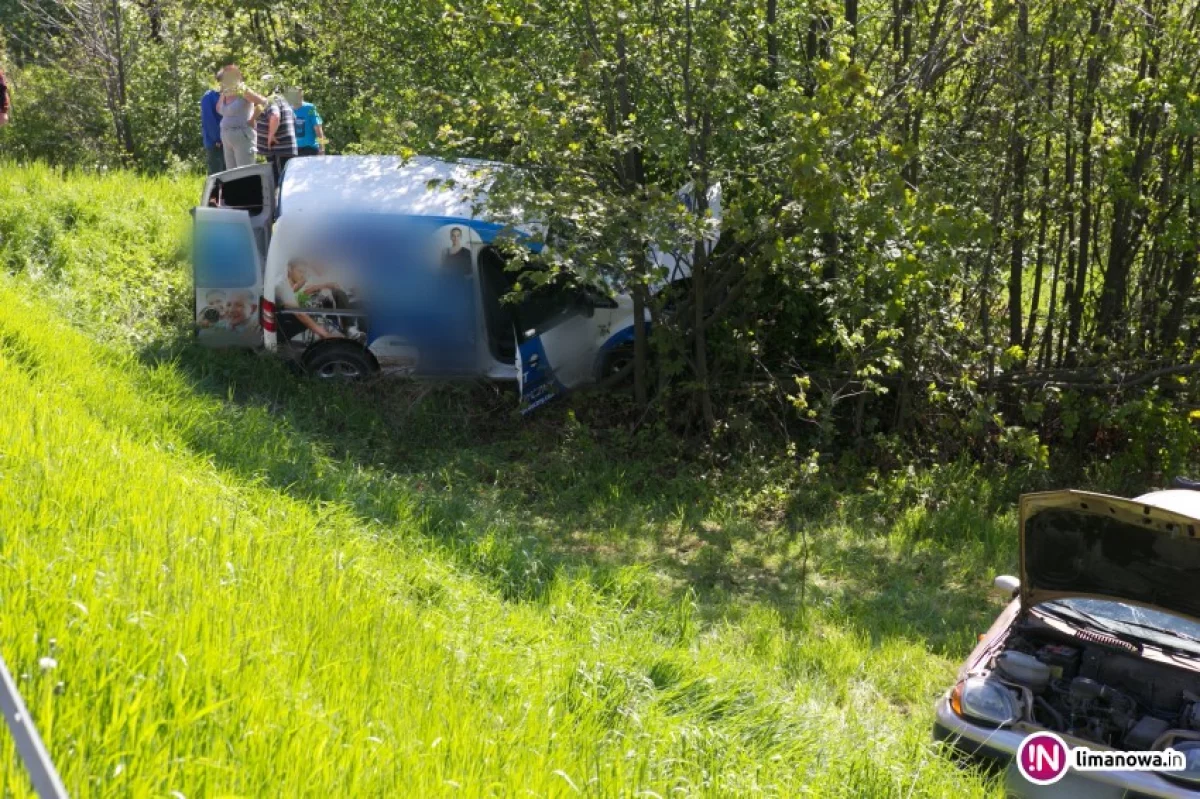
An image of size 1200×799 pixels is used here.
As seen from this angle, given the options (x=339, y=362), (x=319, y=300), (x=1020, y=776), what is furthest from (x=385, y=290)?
(x=1020, y=776)

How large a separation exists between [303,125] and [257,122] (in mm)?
579

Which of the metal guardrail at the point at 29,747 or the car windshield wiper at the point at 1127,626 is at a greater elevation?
the metal guardrail at the point at 29,747

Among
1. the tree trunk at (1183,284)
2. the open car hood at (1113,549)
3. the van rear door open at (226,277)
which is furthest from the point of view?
the tree trunk at (1183,284)

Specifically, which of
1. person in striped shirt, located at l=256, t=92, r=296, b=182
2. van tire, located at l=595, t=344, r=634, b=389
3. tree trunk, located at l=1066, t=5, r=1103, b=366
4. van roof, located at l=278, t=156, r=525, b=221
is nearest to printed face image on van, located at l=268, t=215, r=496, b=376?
van roof, located at l=278, t=156, r=525, b=221

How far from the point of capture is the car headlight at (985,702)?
518 cm

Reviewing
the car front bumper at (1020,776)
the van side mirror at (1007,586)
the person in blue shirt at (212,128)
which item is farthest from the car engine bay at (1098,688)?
the person in blue shirt at (212,128)

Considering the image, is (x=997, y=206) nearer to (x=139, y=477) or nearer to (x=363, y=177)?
(x=363, y=177)

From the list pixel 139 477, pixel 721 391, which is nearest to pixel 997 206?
pixel 721 391

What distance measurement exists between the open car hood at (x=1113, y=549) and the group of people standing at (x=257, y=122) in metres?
9.46

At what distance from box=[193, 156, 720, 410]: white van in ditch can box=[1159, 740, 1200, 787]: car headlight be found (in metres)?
6.38

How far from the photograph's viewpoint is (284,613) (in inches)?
167

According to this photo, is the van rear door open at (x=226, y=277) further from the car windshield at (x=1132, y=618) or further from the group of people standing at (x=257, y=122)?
the car windshield at (x=1132, y=618)

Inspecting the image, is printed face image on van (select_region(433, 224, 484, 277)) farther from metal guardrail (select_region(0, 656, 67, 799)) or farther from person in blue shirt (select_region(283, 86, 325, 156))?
metal guardrail (select_region(0, 656, 67, 799))

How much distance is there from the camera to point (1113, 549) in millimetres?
5605
